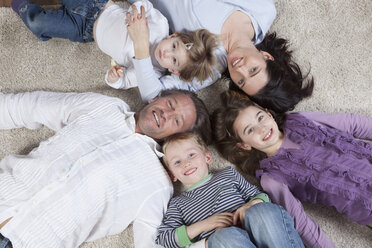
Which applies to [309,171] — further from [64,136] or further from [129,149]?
[64,136]

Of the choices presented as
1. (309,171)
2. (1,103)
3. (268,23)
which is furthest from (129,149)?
(268,23)

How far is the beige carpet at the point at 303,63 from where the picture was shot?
1323mm

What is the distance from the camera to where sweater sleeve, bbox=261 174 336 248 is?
1170 millimetres

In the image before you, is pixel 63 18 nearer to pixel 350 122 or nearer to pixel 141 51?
pixel 141 51

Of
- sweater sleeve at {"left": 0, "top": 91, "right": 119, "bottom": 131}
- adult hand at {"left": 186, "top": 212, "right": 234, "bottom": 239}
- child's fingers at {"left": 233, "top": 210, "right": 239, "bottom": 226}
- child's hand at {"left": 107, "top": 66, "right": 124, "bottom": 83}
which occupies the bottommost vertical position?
adult hand at {"left": 186, "top": 212, "right": 234, "bottom": 239}

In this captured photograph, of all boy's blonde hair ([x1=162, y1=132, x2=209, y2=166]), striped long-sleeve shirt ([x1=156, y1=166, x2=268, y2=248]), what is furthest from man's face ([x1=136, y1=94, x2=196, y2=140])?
striped long-sleeve shirt ([x1=156, y1=166, x2=268, y2=248])

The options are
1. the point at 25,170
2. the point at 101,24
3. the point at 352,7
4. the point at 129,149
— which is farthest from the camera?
the point at 352,7

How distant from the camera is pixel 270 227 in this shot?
1032 millimetres

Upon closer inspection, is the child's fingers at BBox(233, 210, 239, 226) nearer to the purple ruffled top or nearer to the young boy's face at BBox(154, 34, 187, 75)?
the purple ruffled top

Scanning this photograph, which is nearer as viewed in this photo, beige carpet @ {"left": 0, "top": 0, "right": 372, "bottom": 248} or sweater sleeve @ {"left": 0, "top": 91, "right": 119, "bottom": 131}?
sweater sleeve @ {"left": 0, "top": 91, "right": 119, "bottom": 131}

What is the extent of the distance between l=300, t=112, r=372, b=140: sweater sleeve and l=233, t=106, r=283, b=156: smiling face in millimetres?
191

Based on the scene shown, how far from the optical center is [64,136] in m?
1.13

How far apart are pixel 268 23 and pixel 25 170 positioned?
106cm

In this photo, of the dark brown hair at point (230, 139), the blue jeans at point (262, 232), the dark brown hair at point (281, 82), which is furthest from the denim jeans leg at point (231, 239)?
the dark brown hair at point (281, 82)
